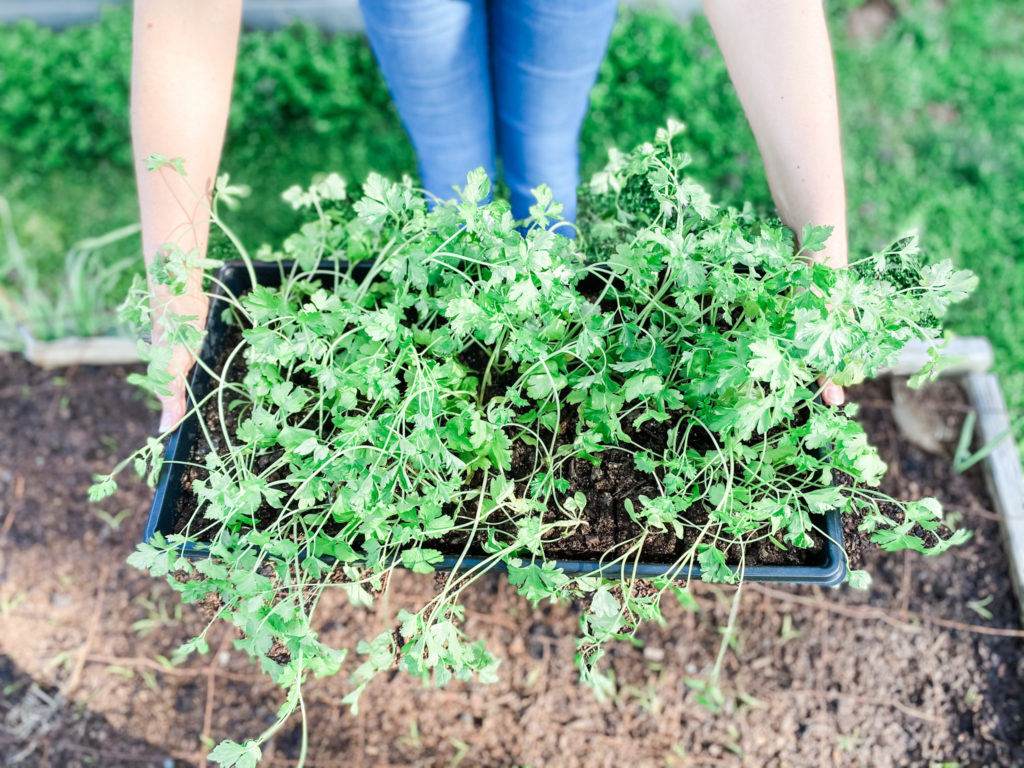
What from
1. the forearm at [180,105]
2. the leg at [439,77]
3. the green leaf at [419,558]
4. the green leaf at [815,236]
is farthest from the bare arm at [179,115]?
the green leaf at [815,236]

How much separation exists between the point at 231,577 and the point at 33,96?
2529mm

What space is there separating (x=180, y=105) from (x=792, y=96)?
1108mm

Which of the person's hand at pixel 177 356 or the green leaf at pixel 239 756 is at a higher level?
the person's hand at pixel 177 356

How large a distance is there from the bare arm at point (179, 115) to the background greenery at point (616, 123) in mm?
1271

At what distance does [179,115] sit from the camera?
1359mm

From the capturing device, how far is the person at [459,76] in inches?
50.9

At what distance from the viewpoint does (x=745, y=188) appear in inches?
104

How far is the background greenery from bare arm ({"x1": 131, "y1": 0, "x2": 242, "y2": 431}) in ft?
4.17

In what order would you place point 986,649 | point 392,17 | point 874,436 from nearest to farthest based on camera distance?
point 392,17
point 986,649
point 874,436

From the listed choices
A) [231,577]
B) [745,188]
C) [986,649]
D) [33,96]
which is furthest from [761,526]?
[33,96]

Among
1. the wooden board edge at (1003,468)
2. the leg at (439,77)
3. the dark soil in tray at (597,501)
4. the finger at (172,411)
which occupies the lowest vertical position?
the wooden board edge at (1003,468)

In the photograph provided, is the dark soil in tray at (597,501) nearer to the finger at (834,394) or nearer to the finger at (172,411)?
the finger at (172,411)

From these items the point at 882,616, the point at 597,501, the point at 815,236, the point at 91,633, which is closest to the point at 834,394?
the point at 815,236

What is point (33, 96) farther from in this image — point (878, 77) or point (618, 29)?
point (878, 77)
